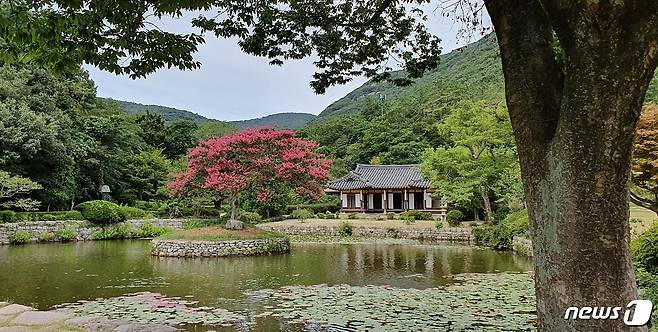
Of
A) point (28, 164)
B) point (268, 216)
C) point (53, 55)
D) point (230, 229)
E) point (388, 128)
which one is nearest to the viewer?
point (53, 55)

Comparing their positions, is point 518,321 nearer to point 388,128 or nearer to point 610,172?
point 610,172

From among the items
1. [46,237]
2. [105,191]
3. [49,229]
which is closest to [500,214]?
[46,237]

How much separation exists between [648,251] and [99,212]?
21386mm

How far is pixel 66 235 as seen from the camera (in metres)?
21.1

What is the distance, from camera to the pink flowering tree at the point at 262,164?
679 inches

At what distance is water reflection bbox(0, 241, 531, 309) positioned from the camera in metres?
9.76

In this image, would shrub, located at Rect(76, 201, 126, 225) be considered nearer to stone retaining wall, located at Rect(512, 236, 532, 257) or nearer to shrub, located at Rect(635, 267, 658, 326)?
stone retaining wall, located at Rect(512, 236, 532, 257)

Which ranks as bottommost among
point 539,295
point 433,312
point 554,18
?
point 433,312

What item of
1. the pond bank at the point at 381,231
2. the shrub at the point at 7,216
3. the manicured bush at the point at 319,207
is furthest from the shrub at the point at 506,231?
the shrub at the point at 7,216

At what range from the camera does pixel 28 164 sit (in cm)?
2372

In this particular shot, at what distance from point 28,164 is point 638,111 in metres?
26.6

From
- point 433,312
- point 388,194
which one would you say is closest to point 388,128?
point 388,194

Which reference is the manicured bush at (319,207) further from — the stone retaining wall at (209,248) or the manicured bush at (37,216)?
the stone retaining wall at (209,248)

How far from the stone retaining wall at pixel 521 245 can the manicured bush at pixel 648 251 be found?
24.0ft
